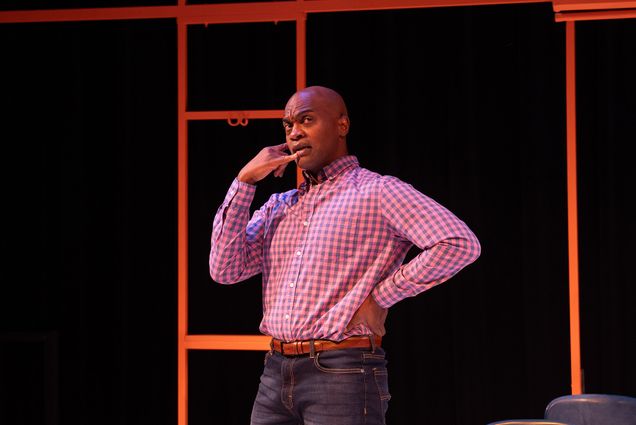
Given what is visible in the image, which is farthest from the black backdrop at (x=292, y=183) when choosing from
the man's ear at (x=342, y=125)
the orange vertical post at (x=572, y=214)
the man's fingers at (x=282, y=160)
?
the man's fingers at (x=282, y=160)

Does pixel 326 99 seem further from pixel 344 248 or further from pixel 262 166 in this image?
pixel 344 248

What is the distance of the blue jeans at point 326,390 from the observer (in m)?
2.37

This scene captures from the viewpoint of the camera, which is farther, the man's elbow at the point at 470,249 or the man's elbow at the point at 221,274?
the man's elbow at the point at 221,274

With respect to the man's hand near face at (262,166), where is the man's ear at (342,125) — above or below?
above

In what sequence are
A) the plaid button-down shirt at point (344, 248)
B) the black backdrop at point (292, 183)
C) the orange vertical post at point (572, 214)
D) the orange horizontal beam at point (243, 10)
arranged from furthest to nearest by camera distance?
1. the black backdrop at point (292, 183)
2. the orange horizontal beam at point (243, 10)
3. the orange vertical post at point (572, 214)
4. the plaid button-down shirt at point (344, 248)

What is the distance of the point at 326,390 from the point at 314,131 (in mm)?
812

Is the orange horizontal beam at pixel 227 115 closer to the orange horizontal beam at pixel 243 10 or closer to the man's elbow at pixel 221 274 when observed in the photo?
the orange horizontal beam at pixel 243 10

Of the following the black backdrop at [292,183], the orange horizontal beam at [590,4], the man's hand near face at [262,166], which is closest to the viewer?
the man's hand near face at [262,166]

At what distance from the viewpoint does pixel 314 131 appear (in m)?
2.65

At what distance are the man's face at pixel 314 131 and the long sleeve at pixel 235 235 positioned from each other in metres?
0.20

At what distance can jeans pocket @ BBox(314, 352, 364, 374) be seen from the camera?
2.41 m

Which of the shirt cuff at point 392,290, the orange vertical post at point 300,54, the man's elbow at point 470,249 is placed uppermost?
the orange vertical post at point 300,54

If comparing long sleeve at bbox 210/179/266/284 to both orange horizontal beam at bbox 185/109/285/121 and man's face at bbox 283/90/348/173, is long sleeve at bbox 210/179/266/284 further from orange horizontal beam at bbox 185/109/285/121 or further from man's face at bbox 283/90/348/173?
orange horizontal beam at bbox 185/109/285/121

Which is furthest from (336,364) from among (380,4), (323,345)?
(380,4)
